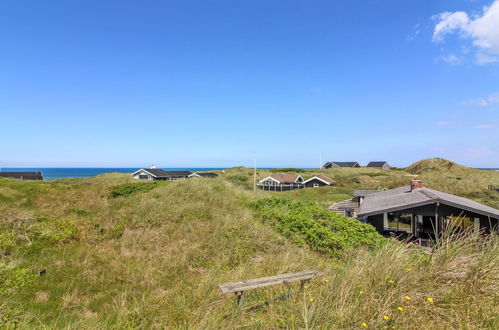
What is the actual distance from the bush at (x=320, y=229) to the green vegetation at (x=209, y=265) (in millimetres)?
60

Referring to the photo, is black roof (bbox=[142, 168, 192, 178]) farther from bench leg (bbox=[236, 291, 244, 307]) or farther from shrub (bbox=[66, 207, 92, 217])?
bench leg (bbox=[236, 291, 244, 307])

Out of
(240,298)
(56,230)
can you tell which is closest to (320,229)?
(240,298)

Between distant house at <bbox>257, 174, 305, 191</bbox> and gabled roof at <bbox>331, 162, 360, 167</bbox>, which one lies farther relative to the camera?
gabled roof at <bbox>331, 162, 360, 167</bbox>

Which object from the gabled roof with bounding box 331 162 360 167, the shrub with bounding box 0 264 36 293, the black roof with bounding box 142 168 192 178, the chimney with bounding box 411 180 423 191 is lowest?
the shrub with bounding box 0 264 36 293

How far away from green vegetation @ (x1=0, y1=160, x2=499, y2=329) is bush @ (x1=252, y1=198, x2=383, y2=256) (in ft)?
0.20

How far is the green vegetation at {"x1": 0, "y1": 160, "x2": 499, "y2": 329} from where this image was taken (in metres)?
3.73

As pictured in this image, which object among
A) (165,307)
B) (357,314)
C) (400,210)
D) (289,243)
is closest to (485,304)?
(357,314)

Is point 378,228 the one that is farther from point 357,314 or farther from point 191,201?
point 357,314

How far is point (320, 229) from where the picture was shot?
1214cm

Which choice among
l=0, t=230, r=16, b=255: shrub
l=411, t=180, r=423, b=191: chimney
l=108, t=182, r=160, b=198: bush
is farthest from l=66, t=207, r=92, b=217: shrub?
l=411, t=180, r=423, b=191: chimney

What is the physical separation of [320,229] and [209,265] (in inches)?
223

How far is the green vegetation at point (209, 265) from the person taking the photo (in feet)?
12.3

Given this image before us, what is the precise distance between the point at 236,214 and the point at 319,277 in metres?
10.3

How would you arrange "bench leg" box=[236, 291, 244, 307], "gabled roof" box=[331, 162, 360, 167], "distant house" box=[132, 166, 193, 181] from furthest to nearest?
"gabled roof" box=[331, 162, 360, 167] < "distant house" box=[132, 166, 193, 181] < "bench leg" box=[236, 291, 244, 307]
